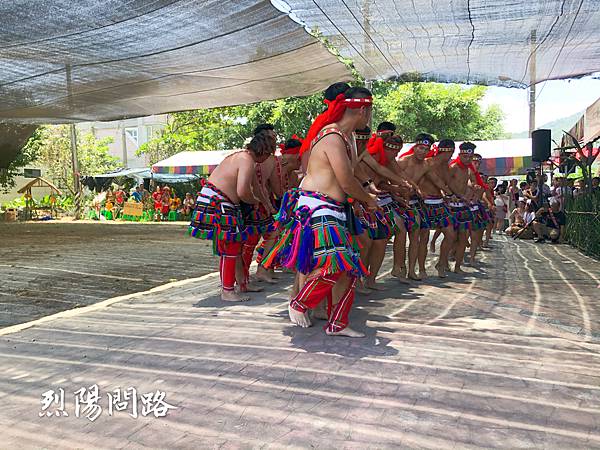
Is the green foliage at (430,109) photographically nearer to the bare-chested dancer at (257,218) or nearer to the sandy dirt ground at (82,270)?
the sandy dirt ground at (82,270)

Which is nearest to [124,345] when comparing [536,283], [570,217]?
[536,283]

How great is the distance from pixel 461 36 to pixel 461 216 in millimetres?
2463

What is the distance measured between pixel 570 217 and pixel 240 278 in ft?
25.6

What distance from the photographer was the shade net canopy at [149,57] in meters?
6.20

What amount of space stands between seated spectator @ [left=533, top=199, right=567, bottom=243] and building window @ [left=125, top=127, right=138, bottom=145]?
33.4 meters

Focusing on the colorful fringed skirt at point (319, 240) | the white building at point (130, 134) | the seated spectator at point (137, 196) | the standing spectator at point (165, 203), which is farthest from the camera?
the white building at point (130, 134)

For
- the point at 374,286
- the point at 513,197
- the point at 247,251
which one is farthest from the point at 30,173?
the point at 374,286

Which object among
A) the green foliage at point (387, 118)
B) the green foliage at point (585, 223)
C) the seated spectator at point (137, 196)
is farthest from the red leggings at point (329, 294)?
the seated spectator at point (137, 196)

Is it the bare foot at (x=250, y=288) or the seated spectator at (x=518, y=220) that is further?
the seated spectator at (x=518, y=220)

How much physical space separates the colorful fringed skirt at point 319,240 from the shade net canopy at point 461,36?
3.49 metres

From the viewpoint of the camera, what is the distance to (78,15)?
616 cm

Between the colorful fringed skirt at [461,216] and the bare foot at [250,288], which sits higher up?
the colorful fringed skirt at [461,216]

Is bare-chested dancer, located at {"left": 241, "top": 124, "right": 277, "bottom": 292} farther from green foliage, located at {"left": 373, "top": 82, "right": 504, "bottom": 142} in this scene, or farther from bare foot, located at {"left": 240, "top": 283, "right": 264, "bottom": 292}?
green foliage, located at {"left": 373, "top": 82, "right": 504, "bottom": 142}

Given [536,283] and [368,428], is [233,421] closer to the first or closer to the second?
[368,428]
